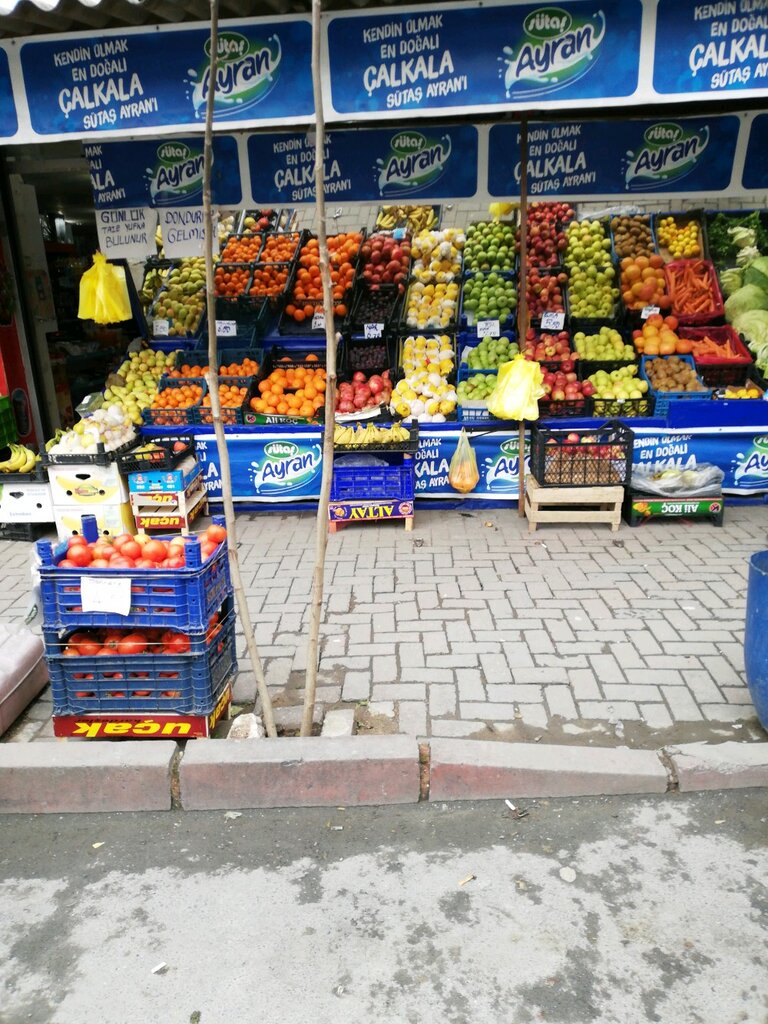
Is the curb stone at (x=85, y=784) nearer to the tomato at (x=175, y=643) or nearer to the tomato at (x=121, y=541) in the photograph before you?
the tomato at (x=175, y=643)

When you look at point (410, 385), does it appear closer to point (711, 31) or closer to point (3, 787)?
point (711, 31)

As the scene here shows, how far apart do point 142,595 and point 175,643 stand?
285 mm

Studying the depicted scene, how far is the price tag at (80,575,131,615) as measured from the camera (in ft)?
11.5

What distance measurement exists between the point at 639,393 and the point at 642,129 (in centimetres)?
233

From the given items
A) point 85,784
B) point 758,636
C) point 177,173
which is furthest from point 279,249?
point 758,636

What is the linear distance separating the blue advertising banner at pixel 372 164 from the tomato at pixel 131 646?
483 cm

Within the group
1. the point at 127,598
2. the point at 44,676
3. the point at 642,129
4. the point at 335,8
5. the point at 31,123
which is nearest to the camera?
the point at 127,598

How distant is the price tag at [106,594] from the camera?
3.50 meters

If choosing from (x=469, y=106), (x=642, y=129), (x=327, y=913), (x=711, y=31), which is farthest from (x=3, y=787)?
(x=642, y=129)

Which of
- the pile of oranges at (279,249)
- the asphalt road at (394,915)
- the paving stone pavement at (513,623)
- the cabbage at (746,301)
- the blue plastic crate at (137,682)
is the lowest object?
the asphalt road at (394,915)

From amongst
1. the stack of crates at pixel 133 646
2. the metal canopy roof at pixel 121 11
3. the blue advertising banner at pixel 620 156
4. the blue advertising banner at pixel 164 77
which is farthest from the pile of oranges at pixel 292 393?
the stack of crates at pixel 133 646

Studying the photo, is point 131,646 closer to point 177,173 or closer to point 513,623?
point 513,623

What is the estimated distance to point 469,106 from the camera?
4.82m

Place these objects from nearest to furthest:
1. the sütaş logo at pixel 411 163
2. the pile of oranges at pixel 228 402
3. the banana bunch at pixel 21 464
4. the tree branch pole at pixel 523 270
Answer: the tree branch pole at pixel 523 270 → the sütaş logo at pixel 411 163 → the banana bunch at pixel 21 464 → the pile of oranges at pixel 228 402
